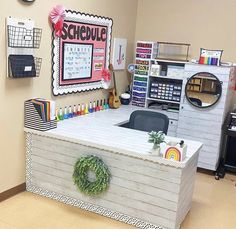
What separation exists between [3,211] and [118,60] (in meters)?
2.59

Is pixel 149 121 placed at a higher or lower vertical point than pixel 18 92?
lower

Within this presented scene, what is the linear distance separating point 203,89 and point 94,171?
6.30 ft

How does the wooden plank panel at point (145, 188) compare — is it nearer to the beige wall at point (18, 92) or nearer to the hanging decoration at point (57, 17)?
the beige wall at point (18, 92)

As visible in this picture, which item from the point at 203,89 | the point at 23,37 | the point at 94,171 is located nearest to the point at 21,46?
the point at 23,37

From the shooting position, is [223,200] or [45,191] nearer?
[45,191]

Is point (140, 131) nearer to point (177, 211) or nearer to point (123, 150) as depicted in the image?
point (123, 150)

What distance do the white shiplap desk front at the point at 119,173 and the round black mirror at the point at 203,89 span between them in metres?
1.12

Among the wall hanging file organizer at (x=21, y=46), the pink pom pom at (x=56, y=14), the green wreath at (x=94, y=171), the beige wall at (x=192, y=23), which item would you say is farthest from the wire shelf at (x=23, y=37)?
the beige wall at (x=192, y=23)

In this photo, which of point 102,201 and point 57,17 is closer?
point 102,201

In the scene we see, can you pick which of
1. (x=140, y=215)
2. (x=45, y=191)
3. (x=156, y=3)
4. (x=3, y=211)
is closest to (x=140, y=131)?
(x=140, y=215)

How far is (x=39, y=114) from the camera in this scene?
3.20m

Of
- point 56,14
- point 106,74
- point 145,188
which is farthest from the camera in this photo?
point 106,74

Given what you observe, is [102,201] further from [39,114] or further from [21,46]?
[21,46]

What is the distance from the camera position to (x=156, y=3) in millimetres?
4906
